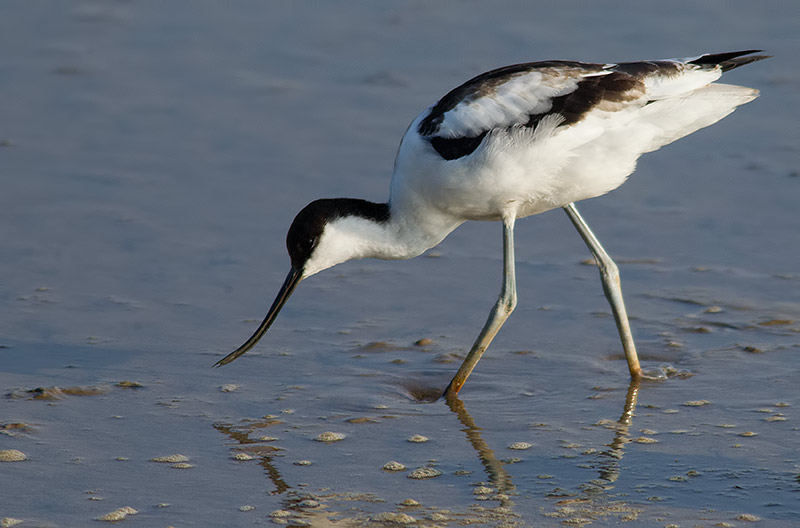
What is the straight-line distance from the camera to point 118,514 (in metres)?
4.50

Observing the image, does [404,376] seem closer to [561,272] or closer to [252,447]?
[252,447]

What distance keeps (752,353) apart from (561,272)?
1302mm

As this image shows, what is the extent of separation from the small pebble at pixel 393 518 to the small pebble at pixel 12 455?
140 cm

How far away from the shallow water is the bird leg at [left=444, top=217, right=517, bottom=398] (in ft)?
0.31

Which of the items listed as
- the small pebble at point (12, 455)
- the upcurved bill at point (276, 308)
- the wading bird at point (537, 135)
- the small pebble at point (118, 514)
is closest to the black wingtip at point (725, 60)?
the wading bird at point (537, 135)

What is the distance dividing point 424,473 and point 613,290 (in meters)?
1.66

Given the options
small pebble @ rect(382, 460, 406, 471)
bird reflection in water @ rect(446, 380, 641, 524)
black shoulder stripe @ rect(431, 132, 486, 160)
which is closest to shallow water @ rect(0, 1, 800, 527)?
bird reflection in water @ rect(446, 380, 641, 524)

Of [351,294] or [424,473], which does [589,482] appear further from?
[351,294]

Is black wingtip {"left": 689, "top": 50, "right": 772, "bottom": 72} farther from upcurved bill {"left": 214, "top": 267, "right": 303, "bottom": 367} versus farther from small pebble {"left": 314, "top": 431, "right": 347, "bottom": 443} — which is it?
small pebble {"left": 314, "top": 431, "right": 347, "bottom": 443}

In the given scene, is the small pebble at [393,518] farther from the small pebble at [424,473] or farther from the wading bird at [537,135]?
the wading bird at [537,135]

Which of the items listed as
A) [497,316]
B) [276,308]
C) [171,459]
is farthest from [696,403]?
[171,459]

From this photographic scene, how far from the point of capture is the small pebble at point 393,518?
178 inches

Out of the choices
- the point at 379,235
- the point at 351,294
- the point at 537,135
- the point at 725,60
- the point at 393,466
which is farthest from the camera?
the point at 351,294

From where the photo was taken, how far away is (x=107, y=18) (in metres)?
10.5
